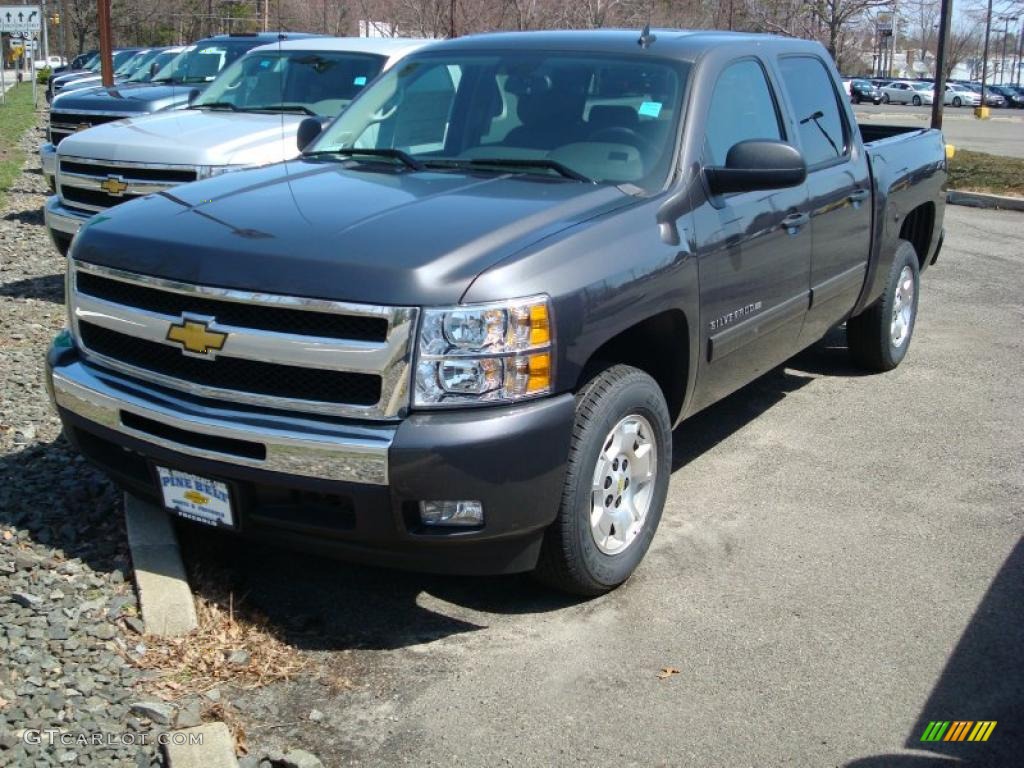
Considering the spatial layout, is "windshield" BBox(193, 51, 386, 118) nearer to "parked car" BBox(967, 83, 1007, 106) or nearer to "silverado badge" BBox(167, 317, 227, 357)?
"silverado badge" BBox(167, 317, 227, 357)

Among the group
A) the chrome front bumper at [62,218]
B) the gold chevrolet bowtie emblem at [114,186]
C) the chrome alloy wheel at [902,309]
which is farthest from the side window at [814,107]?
the chrome front bumper at [62,218]

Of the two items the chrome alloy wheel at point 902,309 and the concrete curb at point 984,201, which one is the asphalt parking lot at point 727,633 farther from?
the concrete curb at point 984,201

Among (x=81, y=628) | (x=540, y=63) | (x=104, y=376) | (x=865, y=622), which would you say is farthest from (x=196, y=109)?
(x=865, y=622)

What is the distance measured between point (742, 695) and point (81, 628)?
212 centimetres

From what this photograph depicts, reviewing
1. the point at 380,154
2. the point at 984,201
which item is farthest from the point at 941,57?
the point at 380,154

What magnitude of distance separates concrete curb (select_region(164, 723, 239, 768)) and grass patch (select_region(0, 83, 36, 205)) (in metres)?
11.5

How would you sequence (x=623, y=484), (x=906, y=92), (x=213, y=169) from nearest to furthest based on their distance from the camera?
(x=623, y=484) < (x=213, y=169) < (x=906, y=92)

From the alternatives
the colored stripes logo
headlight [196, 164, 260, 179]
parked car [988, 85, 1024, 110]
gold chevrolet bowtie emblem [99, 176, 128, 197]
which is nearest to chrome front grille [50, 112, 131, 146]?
gold chevrolet bowtie emblem [99, 176, 128, 197]

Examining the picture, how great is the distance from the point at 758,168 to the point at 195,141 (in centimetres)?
484

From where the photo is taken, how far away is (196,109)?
955cm

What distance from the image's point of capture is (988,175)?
17.1m

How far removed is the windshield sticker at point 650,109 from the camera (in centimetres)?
478

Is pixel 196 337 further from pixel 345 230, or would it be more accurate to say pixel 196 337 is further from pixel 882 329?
pixel 882 329

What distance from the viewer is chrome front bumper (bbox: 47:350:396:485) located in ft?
11.6
